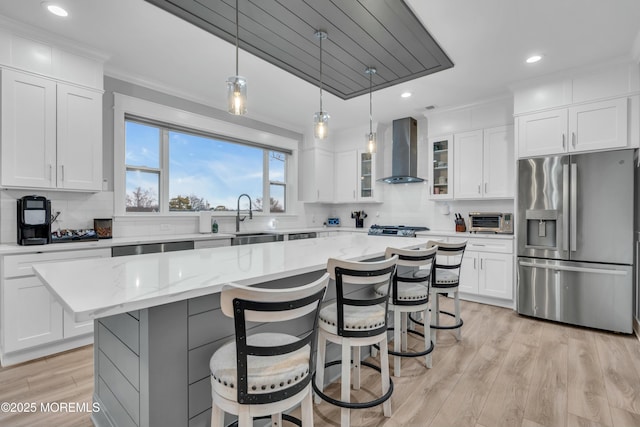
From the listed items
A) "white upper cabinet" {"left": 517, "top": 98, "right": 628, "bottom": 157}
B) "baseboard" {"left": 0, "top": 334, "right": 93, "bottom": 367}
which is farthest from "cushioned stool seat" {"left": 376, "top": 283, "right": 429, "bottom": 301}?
"baseboard" {"left": 0, "top": 334, "right": 93, "bottom": 367}

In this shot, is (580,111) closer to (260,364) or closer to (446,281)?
(446,281)

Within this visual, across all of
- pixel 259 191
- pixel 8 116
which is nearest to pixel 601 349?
pixel 259 191

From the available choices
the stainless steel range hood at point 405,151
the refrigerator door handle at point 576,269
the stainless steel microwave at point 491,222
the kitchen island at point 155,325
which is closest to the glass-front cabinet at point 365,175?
the stainless steel range hood at point 405,151

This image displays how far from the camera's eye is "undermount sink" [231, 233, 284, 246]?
3.95 meters

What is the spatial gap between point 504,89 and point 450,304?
9.33ft

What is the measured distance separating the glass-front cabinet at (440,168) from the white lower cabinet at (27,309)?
175 inches

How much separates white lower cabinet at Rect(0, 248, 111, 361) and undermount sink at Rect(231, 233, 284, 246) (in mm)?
1610

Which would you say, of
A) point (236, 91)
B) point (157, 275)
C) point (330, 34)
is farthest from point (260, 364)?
point (330, 34)

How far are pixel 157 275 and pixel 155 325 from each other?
0.23 m

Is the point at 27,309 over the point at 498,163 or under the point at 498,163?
under

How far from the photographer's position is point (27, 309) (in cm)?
253

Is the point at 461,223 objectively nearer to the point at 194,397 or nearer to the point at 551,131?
the point at 551,131

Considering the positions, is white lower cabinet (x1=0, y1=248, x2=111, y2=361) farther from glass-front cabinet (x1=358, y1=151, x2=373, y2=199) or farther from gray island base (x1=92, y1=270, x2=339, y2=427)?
glass-front cabinet (x1=358, y1=151, x2=373, y2=199)

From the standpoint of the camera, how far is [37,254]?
2.54 m
